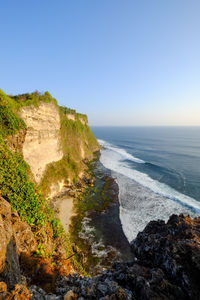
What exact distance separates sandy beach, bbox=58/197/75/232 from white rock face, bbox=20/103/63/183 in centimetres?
576

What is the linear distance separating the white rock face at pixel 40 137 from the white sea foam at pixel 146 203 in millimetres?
15300

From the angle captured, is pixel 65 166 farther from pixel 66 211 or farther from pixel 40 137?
pixel 66 211

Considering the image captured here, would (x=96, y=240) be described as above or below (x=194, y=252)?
below

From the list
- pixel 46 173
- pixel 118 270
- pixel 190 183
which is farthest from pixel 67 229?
pixel 190 183

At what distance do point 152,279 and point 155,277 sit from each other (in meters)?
0.16

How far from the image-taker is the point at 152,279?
17.8 feet

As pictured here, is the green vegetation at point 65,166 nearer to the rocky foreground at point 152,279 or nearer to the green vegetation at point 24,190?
the green vegetation at point 24,190

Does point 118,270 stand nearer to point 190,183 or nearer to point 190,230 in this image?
point 190,230

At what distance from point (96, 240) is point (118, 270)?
11.8 metres

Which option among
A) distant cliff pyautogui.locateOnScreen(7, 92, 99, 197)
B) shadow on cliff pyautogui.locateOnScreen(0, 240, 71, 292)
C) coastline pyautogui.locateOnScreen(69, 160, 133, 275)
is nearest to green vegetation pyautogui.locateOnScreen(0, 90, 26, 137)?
distant cliff pyautogui.locateOnScreen(7, 92, 99, 197)

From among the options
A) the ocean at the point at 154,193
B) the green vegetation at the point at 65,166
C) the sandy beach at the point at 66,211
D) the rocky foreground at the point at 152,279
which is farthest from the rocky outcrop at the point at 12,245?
the ocean at the point at 154,193

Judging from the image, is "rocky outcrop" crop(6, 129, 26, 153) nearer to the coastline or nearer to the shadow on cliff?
the shadow on cliff

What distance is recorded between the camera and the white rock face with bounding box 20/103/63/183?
20.0 m

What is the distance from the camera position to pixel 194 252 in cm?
579
